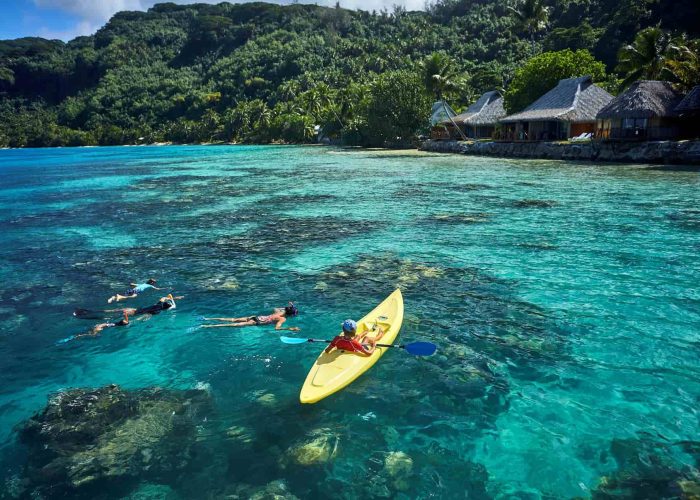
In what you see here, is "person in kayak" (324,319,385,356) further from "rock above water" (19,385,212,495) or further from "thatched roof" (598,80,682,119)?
"thatched roof" (598,80,682,119)

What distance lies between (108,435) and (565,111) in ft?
148

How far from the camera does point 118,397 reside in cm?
845

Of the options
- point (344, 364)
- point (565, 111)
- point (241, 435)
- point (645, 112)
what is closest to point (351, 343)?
point (344, 364)

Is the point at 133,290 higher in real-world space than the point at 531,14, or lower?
lower

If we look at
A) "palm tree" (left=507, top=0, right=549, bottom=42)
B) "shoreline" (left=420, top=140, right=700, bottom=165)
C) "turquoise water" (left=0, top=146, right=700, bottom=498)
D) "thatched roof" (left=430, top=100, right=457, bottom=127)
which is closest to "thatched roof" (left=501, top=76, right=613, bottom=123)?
"shoreline" (left=420, top=140, right=700, bottom=165)

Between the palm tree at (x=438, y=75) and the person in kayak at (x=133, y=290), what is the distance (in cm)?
5484

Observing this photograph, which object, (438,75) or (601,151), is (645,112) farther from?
(438,75)

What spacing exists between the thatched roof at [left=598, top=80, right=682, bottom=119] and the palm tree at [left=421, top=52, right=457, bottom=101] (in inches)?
1092

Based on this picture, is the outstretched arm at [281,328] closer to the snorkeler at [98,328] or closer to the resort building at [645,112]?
the snorkeler at [98,328]

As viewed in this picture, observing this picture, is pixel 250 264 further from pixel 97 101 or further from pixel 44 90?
pixel 44 90

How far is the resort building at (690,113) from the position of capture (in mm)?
34656

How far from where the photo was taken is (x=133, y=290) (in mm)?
13078

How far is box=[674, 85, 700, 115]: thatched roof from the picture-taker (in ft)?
113

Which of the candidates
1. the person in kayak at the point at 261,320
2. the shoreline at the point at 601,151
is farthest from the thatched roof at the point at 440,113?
the person in kayak at the point at 261,320
